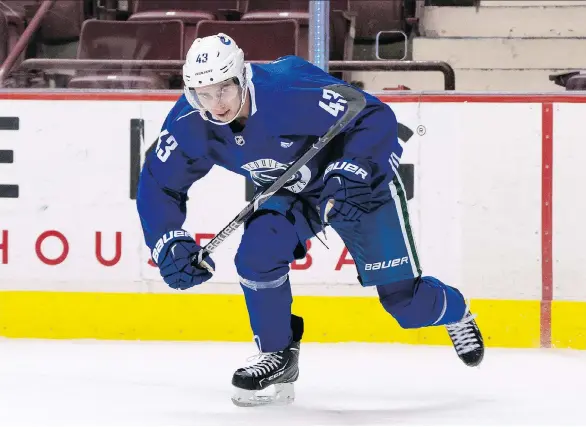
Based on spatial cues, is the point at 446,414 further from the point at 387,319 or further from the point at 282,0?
the point at 282,0

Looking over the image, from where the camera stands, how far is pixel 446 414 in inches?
116

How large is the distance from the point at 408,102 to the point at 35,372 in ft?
5.74

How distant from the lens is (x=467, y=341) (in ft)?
10.7

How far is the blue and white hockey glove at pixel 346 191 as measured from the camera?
2.74m

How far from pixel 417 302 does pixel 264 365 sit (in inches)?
18.7

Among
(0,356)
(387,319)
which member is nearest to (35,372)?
(0,356)

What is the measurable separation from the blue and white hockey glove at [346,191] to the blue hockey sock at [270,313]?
11.0 inches

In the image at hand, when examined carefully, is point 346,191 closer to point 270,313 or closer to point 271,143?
point 271,143

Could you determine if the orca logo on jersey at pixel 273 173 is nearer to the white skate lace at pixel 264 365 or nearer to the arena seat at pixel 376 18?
the white skate lace at pixel 264 365

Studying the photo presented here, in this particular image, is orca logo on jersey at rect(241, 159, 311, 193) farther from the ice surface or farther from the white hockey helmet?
the ice surface

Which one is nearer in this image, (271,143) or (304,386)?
(271,143)

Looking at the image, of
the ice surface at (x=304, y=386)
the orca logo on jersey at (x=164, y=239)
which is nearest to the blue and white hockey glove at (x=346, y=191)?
the orca logo on jersey at (x=164, y=239)

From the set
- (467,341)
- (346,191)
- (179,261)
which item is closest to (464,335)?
(467,341)

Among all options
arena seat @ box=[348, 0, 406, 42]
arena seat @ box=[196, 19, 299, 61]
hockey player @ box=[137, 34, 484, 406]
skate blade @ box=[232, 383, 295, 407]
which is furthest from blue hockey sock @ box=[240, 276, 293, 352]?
arena seat @ box=[348, 0, 406, 42]
